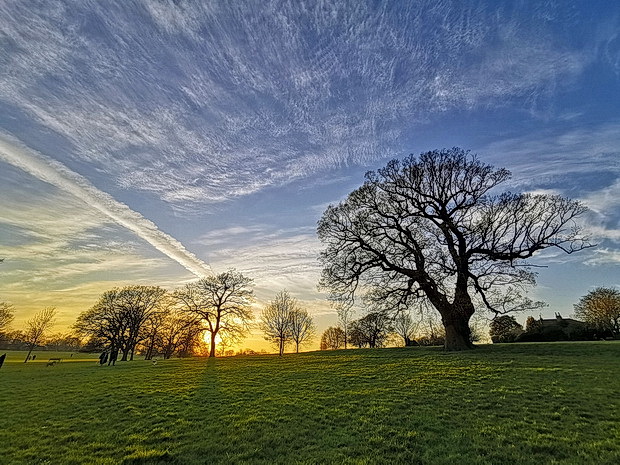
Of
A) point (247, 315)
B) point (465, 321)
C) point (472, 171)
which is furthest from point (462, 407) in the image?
point (247, 315)

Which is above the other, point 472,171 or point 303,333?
point 472,171

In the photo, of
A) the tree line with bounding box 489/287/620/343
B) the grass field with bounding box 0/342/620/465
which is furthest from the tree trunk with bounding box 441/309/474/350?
the tree line with bounding box 489/287/620/343

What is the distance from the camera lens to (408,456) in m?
7.08

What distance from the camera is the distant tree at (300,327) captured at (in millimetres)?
74581

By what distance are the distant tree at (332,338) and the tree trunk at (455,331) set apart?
230ft

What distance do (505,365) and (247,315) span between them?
142 feet

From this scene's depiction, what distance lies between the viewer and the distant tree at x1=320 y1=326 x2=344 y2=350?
9763cm

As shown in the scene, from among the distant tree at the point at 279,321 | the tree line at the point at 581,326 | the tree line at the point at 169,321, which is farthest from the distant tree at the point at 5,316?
the tree line at the point at 581,326

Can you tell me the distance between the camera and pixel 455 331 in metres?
27.4

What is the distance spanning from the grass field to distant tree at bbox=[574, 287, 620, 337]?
5272 cm

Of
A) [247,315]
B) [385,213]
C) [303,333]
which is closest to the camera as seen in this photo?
[385,213]

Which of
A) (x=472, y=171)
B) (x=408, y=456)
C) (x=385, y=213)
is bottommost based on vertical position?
(x=408, y=456)

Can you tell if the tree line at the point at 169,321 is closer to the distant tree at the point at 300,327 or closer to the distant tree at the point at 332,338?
the distant tree at the point at 300,327

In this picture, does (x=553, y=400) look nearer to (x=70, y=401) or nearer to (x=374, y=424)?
(x=374, y=424)
